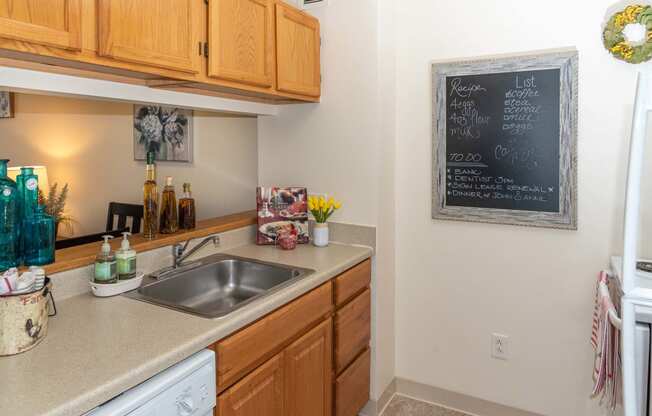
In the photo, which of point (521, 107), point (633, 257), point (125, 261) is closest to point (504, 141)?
point (521, 107)

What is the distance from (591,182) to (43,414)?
2.13 m

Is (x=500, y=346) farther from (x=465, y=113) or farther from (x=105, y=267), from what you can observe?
(x=105, y=267)

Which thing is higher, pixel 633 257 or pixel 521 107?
pixel 521 107

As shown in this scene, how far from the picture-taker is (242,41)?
1794 mm

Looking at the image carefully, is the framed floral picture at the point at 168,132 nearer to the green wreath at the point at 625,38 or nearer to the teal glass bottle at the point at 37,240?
the teal glass bottle at the point at 37,240

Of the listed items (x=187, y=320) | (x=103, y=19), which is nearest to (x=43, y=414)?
(x=187, y=320)

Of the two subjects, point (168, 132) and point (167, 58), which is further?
point (168, 132)

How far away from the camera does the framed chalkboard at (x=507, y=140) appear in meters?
2.03

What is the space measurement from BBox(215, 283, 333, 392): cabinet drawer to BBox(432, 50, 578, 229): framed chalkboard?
0.92 metres

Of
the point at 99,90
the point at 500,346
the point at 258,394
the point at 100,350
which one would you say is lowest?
the point at 500,346

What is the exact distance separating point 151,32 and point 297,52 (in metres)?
0.85

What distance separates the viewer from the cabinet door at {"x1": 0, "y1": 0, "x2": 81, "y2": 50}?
1080mm

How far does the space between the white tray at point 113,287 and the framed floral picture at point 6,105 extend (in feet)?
7.85

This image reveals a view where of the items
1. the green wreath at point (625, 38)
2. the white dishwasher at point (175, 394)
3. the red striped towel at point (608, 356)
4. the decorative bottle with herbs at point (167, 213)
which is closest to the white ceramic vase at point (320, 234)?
the decorative bottle with herbs at point (167, 213)
